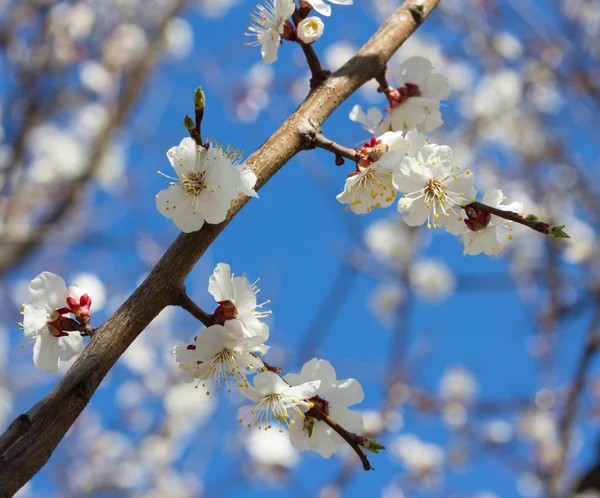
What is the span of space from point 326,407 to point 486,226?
1.67 ft

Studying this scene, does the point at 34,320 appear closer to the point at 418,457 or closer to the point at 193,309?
the point at 193,309

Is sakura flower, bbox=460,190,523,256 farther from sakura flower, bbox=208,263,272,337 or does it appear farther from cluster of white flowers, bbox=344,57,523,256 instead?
sakura flower, bbox=208,263,272,337

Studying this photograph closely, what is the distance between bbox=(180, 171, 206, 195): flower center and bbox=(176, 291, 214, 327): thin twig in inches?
8.1

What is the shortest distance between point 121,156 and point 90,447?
3.33 meters

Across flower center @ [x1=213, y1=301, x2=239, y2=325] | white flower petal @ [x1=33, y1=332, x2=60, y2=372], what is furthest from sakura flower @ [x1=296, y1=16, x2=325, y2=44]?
white flower petal @ [x1=33, y1=332, x2=60, y2=372]

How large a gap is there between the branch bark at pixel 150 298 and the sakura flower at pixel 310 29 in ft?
0.33

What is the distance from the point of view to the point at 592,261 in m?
6.12

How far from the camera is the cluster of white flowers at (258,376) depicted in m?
1.17

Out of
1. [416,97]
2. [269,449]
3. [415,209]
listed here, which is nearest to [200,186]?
[415,209]

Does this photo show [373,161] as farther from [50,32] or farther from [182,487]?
[182,487]

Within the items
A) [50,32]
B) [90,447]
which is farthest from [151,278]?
[90,447]

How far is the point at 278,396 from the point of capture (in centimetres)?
124

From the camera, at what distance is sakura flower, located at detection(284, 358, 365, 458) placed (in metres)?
1.32

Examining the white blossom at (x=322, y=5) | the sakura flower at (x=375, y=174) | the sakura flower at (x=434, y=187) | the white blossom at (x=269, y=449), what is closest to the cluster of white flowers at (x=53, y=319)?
the sakura flower at (x=375, y=174)
